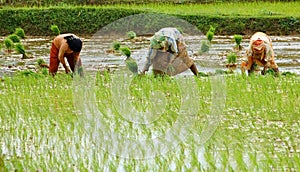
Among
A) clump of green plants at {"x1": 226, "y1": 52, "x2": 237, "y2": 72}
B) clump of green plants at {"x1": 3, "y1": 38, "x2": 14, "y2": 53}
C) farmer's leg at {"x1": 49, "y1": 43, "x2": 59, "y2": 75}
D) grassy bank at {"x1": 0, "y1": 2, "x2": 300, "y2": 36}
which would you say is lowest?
grassy bank at {"x1": 0, "y1": 2, "x2": 300, "y2": 36}

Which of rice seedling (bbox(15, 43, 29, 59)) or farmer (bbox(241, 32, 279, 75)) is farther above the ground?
farmer (bbox(241, 32, 279, 75))

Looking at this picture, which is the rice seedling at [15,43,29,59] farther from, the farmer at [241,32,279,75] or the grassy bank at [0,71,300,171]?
the farmer at [241,32,279,75]

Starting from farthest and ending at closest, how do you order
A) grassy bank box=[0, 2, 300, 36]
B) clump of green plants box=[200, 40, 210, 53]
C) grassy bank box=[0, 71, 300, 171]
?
1. grassy bank box=[0, 2, 300, 36]
2. clump of green plants box=[200, 40, 210, 53]
3. grassy bank box=[0, 71, 300, 171]

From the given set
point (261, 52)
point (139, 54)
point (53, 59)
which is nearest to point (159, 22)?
point (139, 54)

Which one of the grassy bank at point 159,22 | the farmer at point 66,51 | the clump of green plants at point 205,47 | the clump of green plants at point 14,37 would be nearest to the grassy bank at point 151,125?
the farmer at point 66,51

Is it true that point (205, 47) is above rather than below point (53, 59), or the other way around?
below

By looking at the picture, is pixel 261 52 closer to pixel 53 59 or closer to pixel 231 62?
pixel 231 62

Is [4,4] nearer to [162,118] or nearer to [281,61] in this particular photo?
[281,61]

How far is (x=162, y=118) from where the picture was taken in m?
5.99

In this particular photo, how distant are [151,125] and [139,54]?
524 centimetres

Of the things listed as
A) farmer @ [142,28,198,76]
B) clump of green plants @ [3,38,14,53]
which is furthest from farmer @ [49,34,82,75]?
clump of green plants @ [3,38,14,53]

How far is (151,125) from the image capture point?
18.9ft

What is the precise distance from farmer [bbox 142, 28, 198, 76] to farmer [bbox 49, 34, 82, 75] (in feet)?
2.71

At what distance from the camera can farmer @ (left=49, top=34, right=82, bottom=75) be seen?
8289 mm
